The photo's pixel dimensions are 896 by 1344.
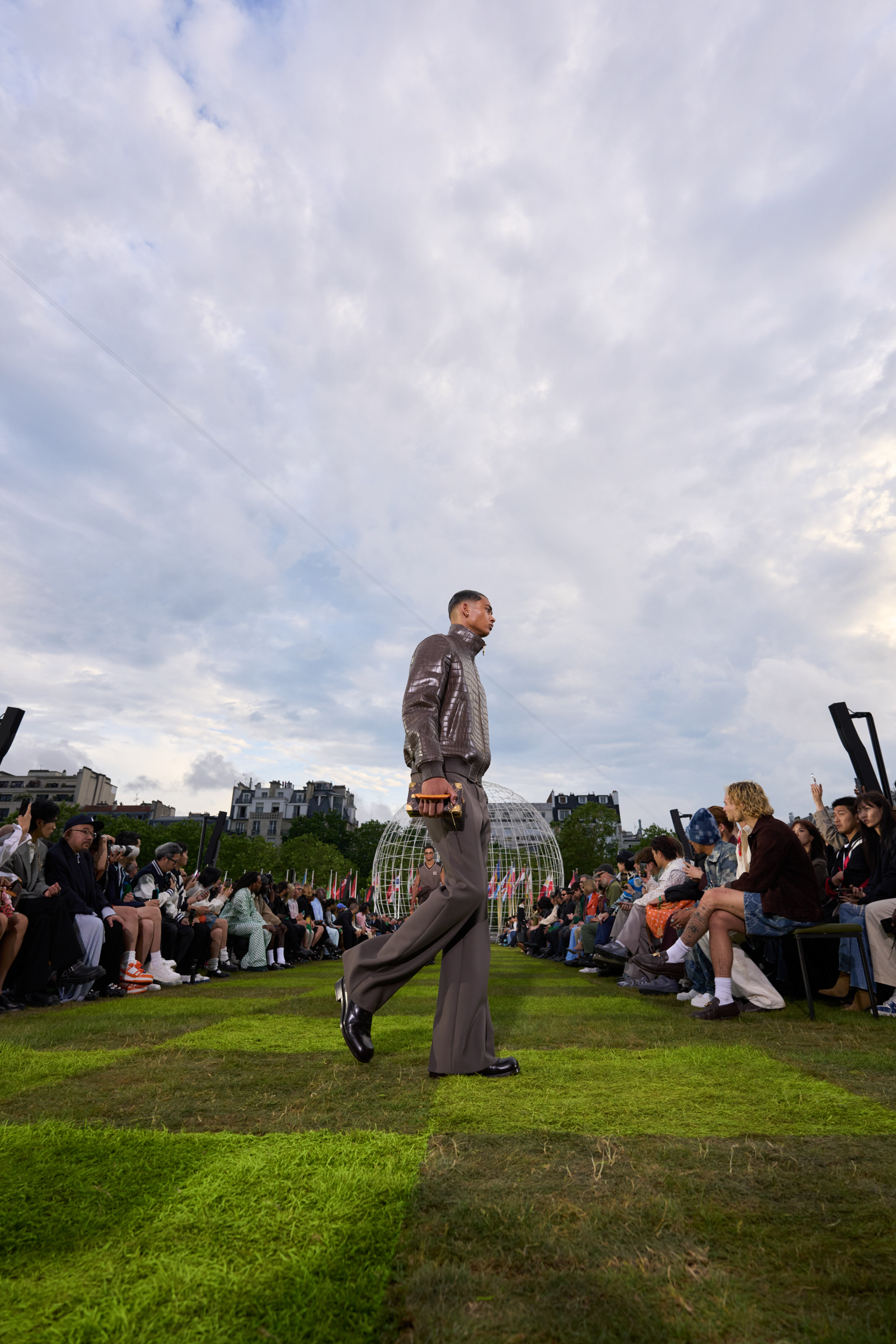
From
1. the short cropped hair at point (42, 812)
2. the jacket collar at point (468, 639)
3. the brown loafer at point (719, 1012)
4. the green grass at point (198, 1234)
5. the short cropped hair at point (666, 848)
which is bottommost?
the green grass at point (198, 1234)

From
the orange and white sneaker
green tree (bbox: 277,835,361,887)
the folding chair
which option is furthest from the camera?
green tree (bbox: 277,835,361,887)

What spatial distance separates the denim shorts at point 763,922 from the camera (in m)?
5.27

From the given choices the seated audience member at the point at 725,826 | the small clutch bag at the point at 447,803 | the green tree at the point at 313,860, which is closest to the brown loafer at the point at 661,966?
the seated audience member at the point at 725,826

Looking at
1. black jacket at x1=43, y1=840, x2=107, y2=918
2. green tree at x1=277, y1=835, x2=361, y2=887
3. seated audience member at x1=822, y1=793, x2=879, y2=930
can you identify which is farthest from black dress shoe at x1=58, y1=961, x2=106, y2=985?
green tree at x1=277, y1=835, x2=361, y2=887

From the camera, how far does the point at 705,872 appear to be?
7.79 meters

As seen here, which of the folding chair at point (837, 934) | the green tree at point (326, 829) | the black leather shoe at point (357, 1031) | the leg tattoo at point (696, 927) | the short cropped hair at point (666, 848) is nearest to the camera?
the black leather shoe at point (357, 1031)

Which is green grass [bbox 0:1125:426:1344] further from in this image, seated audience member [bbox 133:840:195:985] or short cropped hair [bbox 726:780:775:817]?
seated audience member [bbox 133:840:195:985]

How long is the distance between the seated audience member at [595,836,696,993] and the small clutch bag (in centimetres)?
470

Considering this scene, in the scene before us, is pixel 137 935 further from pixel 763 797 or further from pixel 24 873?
pixel 763 797

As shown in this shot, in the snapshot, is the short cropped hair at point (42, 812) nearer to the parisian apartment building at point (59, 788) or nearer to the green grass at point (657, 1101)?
the green grass at point (657, 1101)

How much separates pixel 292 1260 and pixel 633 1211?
2.65ft

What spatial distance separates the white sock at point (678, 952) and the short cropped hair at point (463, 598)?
3983 millimetres

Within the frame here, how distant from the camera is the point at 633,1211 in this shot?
1.71m

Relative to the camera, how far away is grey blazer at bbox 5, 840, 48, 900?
21.9 ft
